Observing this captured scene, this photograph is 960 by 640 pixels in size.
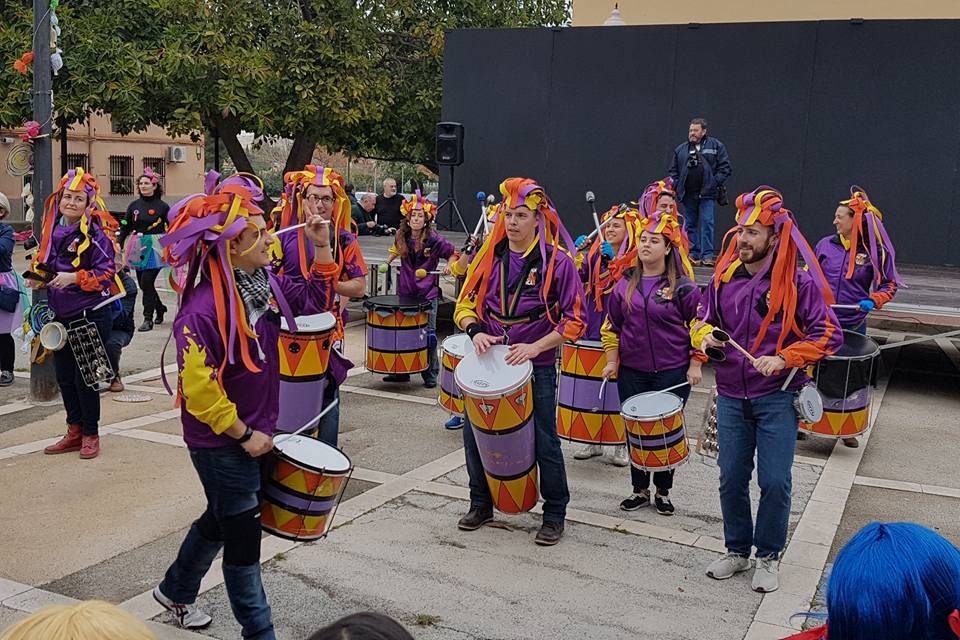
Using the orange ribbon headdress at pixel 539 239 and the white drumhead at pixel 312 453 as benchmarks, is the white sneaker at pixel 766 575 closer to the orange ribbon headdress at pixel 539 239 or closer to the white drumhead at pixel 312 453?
the orange ribbon headdress at pixel 539 239

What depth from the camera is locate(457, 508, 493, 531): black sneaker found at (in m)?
5.79

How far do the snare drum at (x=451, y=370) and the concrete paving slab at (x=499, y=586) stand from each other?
5.37 ft

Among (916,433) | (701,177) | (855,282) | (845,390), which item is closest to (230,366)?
(845,390)

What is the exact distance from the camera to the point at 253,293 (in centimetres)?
400

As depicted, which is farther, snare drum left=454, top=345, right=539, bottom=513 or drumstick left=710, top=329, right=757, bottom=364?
snare drum left=454, top=345, right=539, bottom=513

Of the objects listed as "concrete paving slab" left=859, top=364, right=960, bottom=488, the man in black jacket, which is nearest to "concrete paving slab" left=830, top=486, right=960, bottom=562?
"concrete paving slab" left=859, top=364, right=960, bottom=488

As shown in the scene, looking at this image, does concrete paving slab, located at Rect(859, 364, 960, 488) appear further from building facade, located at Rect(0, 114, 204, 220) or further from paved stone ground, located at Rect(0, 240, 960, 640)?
building facade, located at Rect(0, 114, 204, 220)

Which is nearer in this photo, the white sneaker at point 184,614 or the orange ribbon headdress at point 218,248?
the orange ribbon headdress at point 218,248

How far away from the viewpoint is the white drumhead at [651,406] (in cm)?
586

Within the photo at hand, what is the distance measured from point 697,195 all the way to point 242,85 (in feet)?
30.1

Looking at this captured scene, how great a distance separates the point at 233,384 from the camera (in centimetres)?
391

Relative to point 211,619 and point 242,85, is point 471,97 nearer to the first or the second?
point 242,85

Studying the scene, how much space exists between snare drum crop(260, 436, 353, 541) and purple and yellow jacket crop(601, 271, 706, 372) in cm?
249

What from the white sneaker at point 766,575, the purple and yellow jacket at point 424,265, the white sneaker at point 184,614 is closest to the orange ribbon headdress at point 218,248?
the white sneaker at point 184,614
